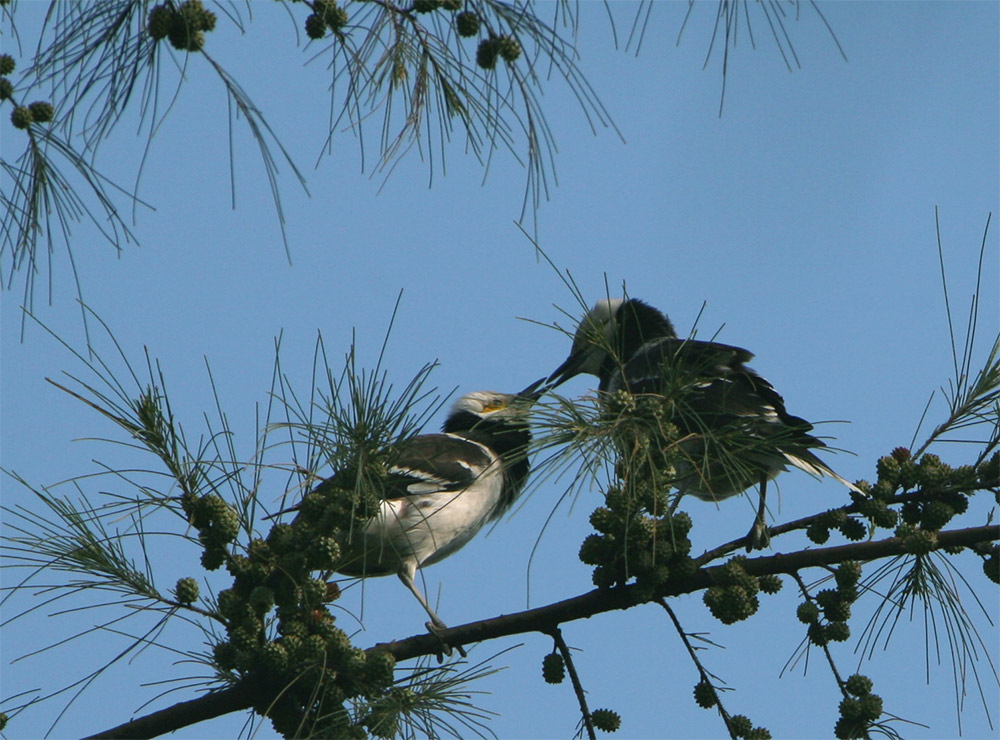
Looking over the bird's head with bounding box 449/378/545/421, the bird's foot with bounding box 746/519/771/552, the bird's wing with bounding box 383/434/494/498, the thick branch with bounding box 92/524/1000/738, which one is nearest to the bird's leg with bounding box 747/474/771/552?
the bird's foot with bounding box 746/519/771/552

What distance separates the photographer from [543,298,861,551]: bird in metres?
2.81

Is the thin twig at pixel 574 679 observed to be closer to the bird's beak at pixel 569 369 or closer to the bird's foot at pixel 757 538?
the bird's foot at pixel 757 538

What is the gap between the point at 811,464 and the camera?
3719mm

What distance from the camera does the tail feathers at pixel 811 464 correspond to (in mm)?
3645

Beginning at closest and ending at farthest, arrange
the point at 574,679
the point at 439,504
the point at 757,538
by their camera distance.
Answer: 1. the point at 574,679
2. the point at 757,538
3. the point at 439,504

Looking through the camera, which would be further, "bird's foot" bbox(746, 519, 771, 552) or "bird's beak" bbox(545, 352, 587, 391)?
"bird's beak" bbox(545, 352, 587, 391)

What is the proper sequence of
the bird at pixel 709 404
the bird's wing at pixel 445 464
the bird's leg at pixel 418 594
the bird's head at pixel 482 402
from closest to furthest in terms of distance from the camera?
the bird at pixel 709 404 < the bird's leg at pixel 418 594 < the bird's wing at pixel 445 464 < the bird's head at pixel 482 402

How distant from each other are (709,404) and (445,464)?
95 centimetres

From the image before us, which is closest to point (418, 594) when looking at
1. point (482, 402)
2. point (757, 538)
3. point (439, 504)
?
point (439, 504)

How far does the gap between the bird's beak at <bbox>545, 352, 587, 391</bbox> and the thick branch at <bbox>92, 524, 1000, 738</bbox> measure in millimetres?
2970

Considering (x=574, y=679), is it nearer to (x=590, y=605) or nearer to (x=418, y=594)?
(x=590, y=605)

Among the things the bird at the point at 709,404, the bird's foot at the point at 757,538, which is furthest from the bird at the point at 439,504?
the bird's foot at the point at 757,538

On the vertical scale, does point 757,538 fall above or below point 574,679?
above

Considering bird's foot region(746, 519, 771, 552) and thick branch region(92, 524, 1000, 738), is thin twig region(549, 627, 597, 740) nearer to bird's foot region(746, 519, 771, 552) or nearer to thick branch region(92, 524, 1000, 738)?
thick branch region(92, 524, 1000, 738)
